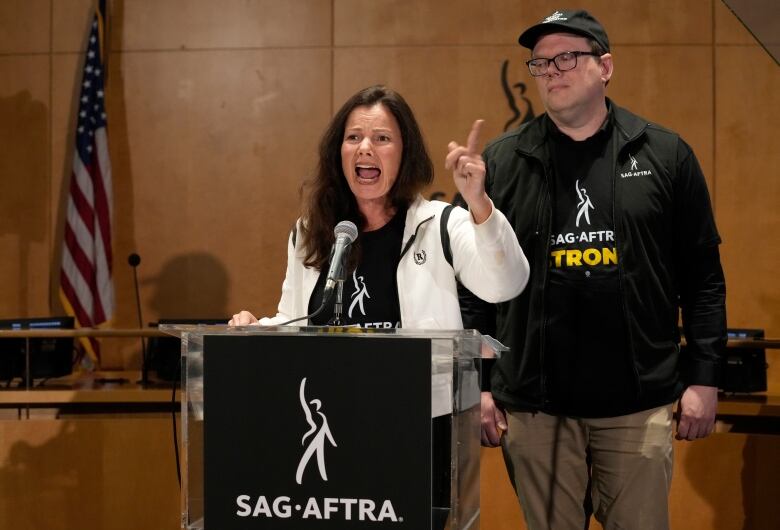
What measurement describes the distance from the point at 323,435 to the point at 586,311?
965 millimetres

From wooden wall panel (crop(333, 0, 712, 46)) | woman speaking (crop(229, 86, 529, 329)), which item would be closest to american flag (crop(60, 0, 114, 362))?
wooden wall panel (crop(333, 0, 712, 46))

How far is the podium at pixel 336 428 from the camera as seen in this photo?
1.67 metres

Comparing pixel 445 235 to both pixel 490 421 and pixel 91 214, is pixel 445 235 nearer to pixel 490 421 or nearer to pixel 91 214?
pixel 490 421

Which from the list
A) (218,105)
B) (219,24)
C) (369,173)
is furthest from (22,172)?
(369,173)

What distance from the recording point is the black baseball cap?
7.95ft

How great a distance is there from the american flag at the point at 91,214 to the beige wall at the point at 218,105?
0.94 ft

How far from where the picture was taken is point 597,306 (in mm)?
2363

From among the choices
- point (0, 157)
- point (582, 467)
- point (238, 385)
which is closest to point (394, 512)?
point (238, 385)

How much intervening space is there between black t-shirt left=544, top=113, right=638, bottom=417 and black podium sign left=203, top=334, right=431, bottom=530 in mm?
809

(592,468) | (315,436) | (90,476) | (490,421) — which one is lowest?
(90,476)

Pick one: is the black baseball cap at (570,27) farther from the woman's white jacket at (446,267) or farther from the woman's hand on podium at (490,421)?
the woman's hand on podium at (490,421)

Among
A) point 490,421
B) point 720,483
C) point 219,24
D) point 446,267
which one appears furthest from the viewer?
point 219,24

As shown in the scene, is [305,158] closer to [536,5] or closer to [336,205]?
[536,5]

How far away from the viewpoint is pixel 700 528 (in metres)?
3.57
